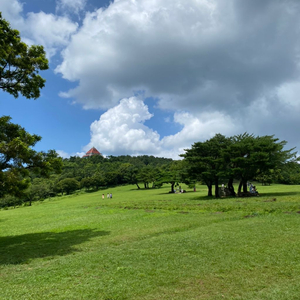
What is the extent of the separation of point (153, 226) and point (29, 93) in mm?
11543

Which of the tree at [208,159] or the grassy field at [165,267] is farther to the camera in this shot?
the tree at [208,159]

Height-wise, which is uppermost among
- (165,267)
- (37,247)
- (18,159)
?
(18,159)

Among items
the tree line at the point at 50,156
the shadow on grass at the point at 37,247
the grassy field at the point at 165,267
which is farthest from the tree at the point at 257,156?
the shadow on grass at the point at 37,247

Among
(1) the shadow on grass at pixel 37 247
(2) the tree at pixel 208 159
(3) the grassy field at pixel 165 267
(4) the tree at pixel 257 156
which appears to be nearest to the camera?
(3) the grassy field at pixel 165 267

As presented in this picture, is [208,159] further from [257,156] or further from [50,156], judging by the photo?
[50,156]

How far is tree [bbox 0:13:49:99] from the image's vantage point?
12594 mm

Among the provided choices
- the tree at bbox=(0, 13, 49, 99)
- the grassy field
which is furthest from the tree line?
the grassy field

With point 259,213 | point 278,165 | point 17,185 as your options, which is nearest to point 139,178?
point 278,165

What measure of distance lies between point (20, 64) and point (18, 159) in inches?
213

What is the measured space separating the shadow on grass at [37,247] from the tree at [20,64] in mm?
8648

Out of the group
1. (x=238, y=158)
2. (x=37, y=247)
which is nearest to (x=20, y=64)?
(x=37, y=247)

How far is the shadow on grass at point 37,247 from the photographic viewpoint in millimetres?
10773

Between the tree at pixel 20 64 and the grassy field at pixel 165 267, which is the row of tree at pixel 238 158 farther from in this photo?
the tree at pixel 20 64

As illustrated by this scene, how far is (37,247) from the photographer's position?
12672mm
